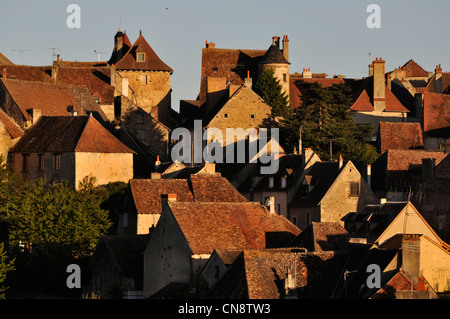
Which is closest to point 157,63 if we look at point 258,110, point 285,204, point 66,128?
point 258,110

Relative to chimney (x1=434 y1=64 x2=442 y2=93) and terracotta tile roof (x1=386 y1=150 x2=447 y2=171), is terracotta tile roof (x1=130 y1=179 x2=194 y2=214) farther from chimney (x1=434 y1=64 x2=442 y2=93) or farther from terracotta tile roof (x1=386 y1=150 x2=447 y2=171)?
chimney (x1=434 y1=64 x2=442 y2=93)

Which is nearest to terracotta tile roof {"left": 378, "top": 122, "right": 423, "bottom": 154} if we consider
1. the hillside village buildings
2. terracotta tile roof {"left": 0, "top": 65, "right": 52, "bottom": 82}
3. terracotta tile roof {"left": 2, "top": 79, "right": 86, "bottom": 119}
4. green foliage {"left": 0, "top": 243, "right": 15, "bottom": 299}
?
the hillside village buildings

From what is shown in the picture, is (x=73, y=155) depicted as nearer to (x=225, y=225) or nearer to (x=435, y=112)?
(x=225, y=225)

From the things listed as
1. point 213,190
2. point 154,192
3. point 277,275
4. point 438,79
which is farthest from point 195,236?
point 438,79

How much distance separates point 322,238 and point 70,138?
2382 cm

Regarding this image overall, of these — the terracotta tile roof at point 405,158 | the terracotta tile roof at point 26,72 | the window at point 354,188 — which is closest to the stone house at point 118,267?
the window at point 354,188

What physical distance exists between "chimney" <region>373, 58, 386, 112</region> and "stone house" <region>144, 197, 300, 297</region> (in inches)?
1508

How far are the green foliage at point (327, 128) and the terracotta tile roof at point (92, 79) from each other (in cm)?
1251

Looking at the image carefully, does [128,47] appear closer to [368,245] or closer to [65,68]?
[65,68]

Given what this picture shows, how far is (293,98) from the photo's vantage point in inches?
3248

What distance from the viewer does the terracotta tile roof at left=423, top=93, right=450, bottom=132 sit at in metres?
77.1

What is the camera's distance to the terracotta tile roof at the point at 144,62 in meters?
83.4

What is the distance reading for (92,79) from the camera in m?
80.6

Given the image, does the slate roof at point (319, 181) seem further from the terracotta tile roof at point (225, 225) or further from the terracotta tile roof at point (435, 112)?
the terracotta tile roof at point (435, 112)
